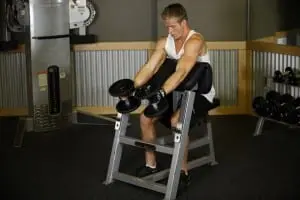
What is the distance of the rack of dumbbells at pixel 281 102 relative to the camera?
4.60 meters

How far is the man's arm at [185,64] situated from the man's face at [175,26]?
0.08 m

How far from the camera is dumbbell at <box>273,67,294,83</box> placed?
4.94 metres

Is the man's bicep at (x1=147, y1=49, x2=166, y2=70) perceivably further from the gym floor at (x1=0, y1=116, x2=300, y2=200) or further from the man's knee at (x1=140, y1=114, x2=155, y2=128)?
the gym floor at (x1=0, y1=116, x2=300, y2=200)

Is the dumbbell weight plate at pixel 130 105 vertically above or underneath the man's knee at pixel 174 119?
above

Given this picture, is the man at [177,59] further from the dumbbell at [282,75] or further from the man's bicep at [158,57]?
the dumbbell at [282,75]

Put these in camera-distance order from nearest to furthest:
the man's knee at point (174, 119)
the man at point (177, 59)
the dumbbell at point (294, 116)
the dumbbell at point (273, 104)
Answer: the man at point (177, 59) < the man's knee at point (174, 119) < the dumbbell at point (294, 116) < the dumbbell at point (273, 104)

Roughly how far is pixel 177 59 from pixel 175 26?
0.27 metres

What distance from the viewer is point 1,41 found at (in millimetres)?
5035

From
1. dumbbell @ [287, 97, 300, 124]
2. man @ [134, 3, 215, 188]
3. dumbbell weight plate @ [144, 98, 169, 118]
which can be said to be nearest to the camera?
dumbbell weight plate @ [144, 98, 169, 118]

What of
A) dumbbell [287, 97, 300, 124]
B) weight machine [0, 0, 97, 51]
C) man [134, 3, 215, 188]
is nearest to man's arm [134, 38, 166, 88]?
man [134, 3, 215, 188]

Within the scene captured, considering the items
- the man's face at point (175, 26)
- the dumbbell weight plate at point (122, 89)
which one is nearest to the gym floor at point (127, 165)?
the dumbbell weight plate at point (122, 89)

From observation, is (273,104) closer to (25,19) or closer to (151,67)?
(151,67)

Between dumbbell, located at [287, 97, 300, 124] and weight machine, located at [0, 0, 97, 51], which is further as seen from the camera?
weight machine, located at [0, 0, 97, 51]

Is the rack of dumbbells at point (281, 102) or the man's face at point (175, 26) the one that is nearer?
the man's face at point (175, 26)
